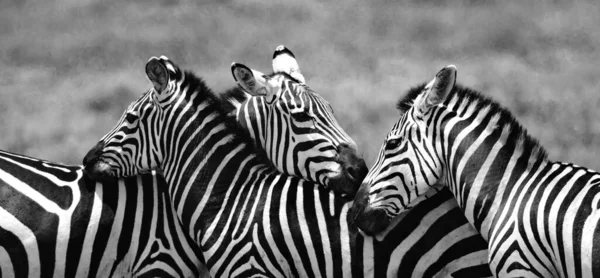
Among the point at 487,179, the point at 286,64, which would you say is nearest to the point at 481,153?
the point at 487,179

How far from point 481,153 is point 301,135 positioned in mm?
1605

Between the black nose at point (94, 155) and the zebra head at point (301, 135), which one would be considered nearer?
the zebra head at point (301, 135)

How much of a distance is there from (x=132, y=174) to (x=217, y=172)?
767 millimetres

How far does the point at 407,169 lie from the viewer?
6.94 metres

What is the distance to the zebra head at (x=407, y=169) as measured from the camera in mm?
6926

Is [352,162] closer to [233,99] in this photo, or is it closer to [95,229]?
[233,99]

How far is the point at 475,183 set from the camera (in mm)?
6809

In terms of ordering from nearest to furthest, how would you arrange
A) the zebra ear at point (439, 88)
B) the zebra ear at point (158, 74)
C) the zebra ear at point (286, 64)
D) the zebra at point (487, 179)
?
the zebra at point (487, 179), the zebra ear at point (439, 88), the zebra ear at point (158, 74), the zebra ear at point (286, 64)

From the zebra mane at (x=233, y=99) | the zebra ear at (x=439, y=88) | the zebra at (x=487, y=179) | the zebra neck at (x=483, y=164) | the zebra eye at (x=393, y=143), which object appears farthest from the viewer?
the zebra mane at (x=233, y=99)

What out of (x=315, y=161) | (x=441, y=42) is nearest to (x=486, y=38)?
(x=441, y=42)

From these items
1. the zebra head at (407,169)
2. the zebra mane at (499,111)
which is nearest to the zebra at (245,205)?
the zebra head at (407,169)

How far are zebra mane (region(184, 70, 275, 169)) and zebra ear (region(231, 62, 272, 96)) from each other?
11.6 inches

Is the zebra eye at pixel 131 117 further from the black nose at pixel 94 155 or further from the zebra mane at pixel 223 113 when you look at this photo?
the zebra mane at pixel 223 113

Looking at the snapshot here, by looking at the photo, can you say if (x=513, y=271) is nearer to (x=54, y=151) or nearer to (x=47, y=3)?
(x=54, y=151)
